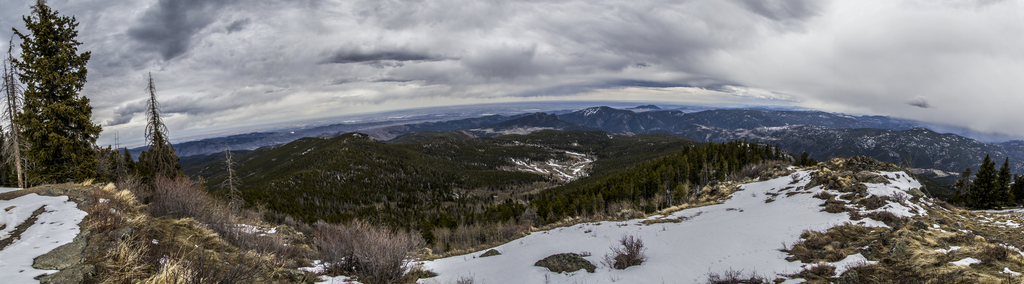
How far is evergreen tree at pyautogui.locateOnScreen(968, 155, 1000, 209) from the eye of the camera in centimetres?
4662

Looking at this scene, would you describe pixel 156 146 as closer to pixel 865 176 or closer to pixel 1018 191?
pixel 865 176

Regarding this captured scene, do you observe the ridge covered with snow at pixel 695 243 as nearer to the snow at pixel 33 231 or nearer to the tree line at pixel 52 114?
the snow at pixel 33 231

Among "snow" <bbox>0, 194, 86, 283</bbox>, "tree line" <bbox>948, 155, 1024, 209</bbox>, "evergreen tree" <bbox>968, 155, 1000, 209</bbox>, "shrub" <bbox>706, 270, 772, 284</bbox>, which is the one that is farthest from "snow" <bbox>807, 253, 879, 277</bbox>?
"evergreen tree" <bbox>968, 155, 1000, 209</bbox>

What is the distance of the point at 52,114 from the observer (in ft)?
73.7

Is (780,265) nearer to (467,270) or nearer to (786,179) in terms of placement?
(467,270)

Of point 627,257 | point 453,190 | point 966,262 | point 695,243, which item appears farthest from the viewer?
point 453,190

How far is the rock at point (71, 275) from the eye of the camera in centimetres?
648

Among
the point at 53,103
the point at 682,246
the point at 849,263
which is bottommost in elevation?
the point at 682,246

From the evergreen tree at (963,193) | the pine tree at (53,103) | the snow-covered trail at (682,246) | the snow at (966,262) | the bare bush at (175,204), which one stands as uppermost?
the pine tree at (53,103)

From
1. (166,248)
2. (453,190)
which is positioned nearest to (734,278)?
(166,248)

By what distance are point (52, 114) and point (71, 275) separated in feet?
89.2

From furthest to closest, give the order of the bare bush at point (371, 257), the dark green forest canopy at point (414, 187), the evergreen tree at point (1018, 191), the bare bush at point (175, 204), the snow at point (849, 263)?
the dark green forest canopy at point (414, 187) < the evergreen tree at point (1018, 191) < the bare bush at point (175, 204) < the bare bush at point (371, 257) < the snow at point (849, 263)

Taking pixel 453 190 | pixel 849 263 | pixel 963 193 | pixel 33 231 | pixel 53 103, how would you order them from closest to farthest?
pixel 33 231 < pixel 849 263 < pixel 53 103 < pixel 963 193 < pixel 453 190

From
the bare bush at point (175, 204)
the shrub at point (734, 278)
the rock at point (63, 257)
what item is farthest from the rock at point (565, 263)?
the bare bush at point (175, 204)
